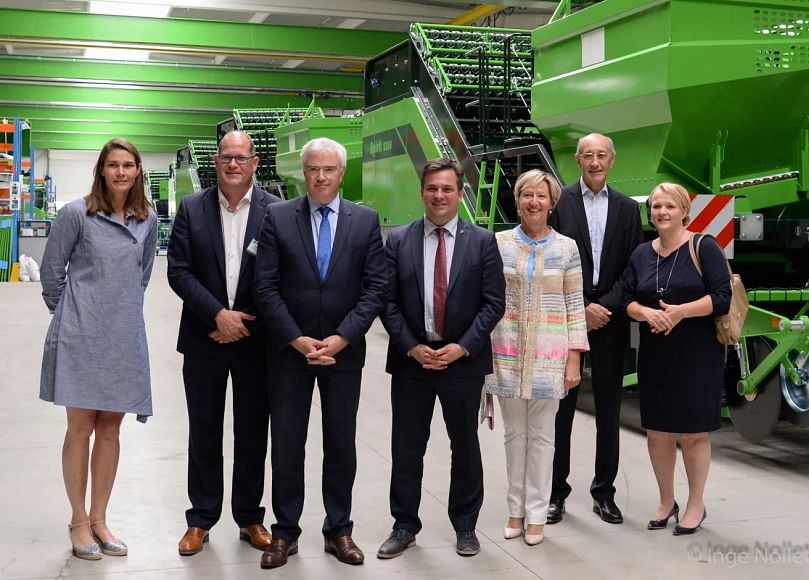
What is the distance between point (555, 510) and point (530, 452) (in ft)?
1.49

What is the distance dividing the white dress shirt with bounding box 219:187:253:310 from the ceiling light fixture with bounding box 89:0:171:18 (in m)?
16.7

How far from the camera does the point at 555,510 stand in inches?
178

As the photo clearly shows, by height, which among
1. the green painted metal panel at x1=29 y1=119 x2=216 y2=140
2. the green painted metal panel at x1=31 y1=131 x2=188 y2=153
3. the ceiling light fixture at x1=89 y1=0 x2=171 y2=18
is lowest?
the green painted metal panel at x1=31 y1=131 x2=188 y2=153

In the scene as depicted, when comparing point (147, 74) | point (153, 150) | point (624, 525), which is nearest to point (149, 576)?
point (624, 525)

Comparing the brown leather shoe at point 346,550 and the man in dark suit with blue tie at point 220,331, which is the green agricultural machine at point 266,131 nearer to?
the man in dark suit with blue tie at point 220,331

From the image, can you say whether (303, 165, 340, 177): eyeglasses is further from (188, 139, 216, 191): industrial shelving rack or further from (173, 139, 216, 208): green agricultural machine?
(188, 139, 216, 191): industrial shelving rack

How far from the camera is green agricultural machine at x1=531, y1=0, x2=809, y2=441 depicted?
5461 millimetres

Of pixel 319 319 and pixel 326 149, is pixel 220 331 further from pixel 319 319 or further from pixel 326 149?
pixel 326 149

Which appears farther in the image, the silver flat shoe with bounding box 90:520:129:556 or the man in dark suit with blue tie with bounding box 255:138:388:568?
the silver flat shoe with bounding box 90:520:129:556

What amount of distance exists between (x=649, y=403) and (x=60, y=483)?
9.93 feet

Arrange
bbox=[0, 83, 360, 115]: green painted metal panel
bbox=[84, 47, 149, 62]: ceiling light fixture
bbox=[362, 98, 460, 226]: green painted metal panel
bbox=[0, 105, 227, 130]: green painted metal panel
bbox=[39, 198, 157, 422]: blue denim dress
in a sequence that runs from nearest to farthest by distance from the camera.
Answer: bbox=[39, 198, 157, 422]: blue denim dress < bbox=[362, 98, 460, 226]: green painted metal panel < bbox=[84, 47, 149, 62]: ceiling light fixture < bbox=[0, 83, 360, 115]: green painted metal panel < bbox=[0, 105, 227, 130]: green painted metal panel

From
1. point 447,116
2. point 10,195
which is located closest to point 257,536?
point 447,116

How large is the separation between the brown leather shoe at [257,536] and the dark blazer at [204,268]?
0.78 m

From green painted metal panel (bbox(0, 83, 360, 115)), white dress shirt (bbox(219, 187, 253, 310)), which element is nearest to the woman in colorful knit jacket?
white dress shirt (bbox(219, 187, 253, 310))
